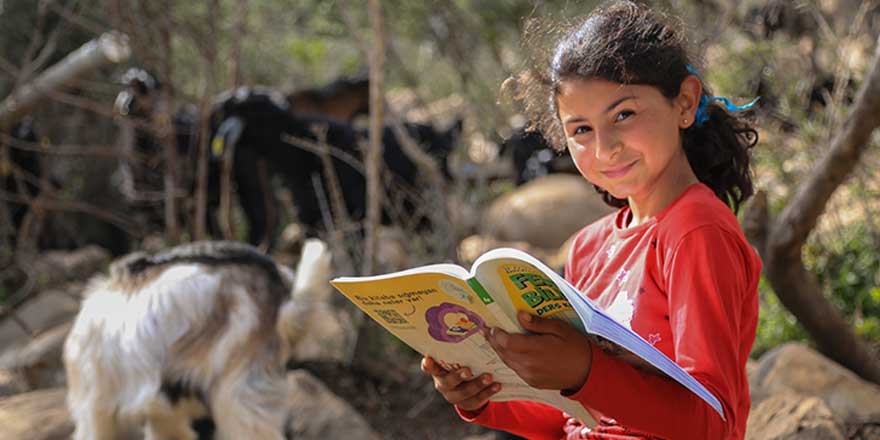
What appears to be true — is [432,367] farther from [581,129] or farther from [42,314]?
[42,314]

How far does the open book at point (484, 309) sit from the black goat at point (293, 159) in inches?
194

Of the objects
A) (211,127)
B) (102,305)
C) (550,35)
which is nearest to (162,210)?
(211,127)

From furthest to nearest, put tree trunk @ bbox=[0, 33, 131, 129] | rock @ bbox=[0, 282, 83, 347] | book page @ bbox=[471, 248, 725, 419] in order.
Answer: rock @ bbox=[0, 282, 83, 347] < tree trunk @ bbox=[0, 33, 131, 129] < book page @ bbox=[471, 248, 725, 419]

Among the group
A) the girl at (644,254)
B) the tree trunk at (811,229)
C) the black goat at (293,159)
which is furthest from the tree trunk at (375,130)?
the girl at (644,254)

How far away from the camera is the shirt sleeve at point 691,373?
4.72 ft

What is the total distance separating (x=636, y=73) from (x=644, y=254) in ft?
1.09

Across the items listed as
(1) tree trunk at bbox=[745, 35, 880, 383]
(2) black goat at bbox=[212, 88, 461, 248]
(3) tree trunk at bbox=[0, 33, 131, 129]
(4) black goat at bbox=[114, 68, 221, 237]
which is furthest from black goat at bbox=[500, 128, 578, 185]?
(1) tree trunk at bbox=[745, 35, 880, 383]

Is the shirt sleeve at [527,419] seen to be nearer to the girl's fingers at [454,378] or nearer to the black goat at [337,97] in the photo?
the girl's fingers at [454,378]

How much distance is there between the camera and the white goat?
11.9 feet

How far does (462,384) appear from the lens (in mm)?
1712

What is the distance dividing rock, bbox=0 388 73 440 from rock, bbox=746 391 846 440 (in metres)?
3.04

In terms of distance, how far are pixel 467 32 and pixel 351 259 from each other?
4.33 metres

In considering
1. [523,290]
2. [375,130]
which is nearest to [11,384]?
[375,130]

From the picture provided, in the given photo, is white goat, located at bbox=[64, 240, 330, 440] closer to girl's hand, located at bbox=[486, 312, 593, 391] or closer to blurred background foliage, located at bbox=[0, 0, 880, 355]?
blurred background foliage, located at bbox=[0, 0, 880, 355]
